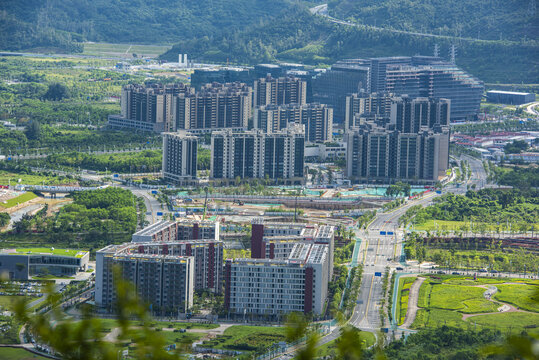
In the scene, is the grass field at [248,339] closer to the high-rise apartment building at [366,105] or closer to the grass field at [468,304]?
the grass field at [468,304]


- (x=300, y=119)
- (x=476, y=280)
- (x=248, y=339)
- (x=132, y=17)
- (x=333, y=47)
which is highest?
(x=132, y=17)

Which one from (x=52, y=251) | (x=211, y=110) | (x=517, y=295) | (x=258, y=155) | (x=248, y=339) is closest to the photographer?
(x=248, y=339)

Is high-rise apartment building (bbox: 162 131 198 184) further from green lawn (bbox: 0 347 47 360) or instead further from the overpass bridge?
green lawn (bbox: 0 347 47 360)

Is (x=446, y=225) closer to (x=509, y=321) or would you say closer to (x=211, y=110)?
(x=509, y=321)

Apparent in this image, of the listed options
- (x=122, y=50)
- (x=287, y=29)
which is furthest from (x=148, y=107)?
(x=122, y=50)

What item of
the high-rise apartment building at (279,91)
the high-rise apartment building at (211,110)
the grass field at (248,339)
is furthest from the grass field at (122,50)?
the grass field at (248,339)

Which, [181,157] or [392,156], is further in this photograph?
[392,156]
